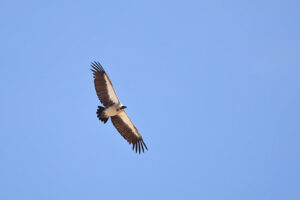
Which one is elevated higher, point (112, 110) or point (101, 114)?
point (112, 110)

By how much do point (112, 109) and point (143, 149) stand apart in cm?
276

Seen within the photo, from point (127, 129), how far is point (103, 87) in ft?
8.09

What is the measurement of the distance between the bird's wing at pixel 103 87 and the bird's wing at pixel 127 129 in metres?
0.91

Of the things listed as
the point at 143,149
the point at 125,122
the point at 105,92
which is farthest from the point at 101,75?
the point at 143,149

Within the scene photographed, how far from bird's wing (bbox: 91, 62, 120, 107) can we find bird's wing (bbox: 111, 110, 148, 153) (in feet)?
2.98

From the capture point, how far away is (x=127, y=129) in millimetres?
20922

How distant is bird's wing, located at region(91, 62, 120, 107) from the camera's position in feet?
65.4

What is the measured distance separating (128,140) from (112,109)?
1975 millimetres

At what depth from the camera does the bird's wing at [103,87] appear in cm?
1994

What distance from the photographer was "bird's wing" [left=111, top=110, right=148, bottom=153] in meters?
20.7

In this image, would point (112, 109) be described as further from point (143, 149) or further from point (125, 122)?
point (143, 149)

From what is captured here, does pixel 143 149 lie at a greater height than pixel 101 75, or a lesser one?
lesser

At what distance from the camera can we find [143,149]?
2117 cm

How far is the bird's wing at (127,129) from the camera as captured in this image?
20.7 m
